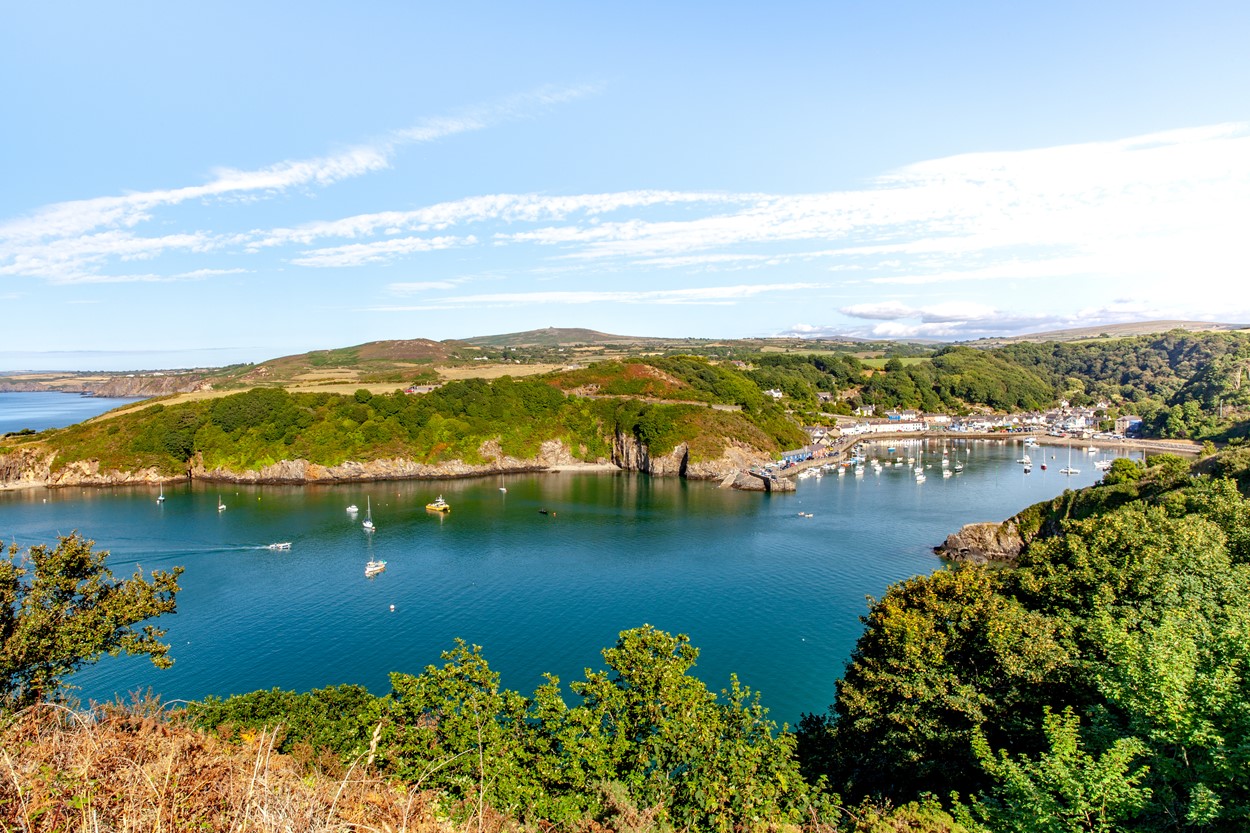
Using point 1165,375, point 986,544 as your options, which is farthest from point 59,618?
point 1165,375

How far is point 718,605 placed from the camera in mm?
36969

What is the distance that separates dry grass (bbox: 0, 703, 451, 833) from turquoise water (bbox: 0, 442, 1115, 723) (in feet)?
70.2

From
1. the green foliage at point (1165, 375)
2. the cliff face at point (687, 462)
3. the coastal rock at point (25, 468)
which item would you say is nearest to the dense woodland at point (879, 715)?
the cliff face at point (687, 462)

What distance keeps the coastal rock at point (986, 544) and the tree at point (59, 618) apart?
149ft

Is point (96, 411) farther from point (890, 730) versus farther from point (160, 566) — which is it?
point (890, 730)

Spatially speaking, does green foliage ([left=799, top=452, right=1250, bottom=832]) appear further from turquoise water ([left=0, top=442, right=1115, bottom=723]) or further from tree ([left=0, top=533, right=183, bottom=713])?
tree ([left=0, top=533, right=183, bottom=713])

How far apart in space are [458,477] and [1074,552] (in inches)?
2651

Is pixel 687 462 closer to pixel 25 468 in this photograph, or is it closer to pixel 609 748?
pixel 609 748

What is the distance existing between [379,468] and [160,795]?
78.0 metres

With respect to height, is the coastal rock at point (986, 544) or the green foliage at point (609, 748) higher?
the green foliage at point (609, 748)

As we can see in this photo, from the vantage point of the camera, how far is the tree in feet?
43.9

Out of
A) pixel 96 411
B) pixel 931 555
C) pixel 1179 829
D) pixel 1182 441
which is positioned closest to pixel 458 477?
pixel 931 555

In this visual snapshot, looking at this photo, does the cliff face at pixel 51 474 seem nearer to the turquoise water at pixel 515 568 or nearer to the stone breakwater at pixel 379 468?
the stone breakwater at pixel 379 468

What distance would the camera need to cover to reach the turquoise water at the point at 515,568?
29.2 meters
